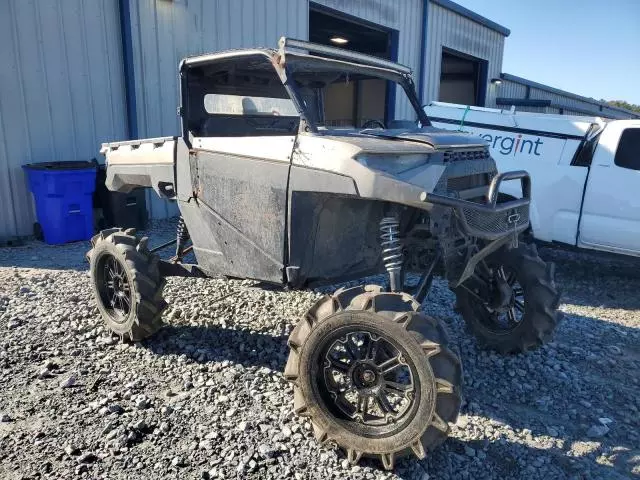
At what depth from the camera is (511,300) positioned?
4.13m

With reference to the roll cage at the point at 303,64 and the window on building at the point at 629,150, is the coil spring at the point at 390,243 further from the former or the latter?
the window on building at the point at 629,150

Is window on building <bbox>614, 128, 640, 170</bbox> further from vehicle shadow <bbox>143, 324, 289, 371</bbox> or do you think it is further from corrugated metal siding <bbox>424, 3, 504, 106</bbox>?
corrugated metal siding <bbox>424, 3, 504, 106</bbox>

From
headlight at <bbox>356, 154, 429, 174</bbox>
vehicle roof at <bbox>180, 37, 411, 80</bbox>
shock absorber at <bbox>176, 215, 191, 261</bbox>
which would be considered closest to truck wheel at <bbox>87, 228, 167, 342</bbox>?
shock absorber at <bbox>176, 215, 191, 261</bbox>

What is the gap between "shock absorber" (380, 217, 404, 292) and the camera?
3.17 metres

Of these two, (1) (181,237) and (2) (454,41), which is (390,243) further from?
(2) (454,41)

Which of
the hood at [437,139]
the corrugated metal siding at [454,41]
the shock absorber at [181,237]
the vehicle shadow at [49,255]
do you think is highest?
the corrugated metal siding at [454,41]

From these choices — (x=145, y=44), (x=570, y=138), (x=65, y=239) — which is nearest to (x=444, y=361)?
(x=570, y=138)

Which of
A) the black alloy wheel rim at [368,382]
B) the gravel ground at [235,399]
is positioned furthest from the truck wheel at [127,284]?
the black alloy wheel rim at [368,382]

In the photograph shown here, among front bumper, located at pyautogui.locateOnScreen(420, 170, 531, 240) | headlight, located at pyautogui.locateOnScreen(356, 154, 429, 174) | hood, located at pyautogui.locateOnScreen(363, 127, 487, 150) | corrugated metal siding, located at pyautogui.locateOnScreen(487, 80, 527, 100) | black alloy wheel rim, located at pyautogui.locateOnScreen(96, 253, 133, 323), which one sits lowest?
black alloy wheel rim, located at pyautogui.locateOnScreen(96, 253, 133, 323)

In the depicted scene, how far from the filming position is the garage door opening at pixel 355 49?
13195mm

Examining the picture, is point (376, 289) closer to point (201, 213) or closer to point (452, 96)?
point (201, 213)

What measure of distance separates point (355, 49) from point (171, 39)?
10.3 metres

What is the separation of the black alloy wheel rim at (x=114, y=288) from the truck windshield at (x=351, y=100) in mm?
1950

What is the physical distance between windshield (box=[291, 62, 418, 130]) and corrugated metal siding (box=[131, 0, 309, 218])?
195 cm
